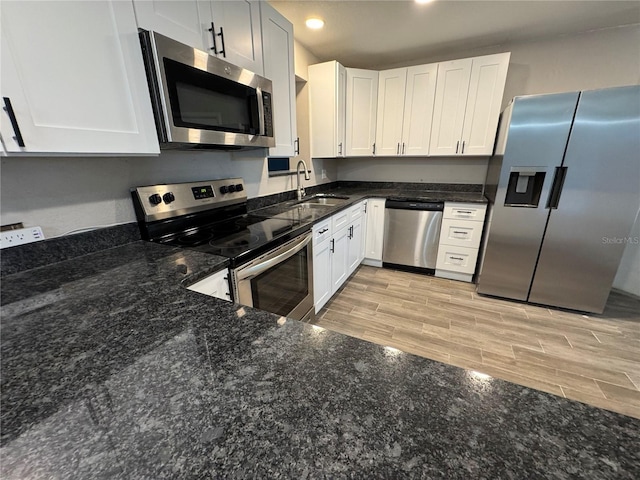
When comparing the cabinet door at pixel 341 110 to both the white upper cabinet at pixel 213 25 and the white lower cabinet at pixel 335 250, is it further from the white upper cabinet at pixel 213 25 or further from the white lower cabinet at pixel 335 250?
the white upper cabinet at pixel 213 25

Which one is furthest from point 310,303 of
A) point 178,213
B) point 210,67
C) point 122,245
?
point 210,67

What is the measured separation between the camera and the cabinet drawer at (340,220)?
227 centimetres

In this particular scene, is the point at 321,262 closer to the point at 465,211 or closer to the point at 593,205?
the point at 465,211

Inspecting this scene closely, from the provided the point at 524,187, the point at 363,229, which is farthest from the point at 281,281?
the point at 524,187

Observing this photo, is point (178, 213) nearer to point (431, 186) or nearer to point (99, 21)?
point (99, 21)

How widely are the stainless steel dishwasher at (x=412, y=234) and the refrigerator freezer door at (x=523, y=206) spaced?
54 centimetres

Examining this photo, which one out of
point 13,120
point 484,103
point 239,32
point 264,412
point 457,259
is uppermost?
point 239,32

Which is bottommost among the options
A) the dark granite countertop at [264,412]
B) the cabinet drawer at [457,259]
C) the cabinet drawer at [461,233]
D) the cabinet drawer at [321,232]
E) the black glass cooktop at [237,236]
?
the cabinet drawer at [457,259]

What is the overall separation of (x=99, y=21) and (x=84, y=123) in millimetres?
378

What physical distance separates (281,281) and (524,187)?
229cm

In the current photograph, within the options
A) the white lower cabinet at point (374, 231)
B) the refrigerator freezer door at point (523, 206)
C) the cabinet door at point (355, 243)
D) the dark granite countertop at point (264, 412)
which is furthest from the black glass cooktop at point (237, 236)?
the refrigerator freezer door at point (523, 206)

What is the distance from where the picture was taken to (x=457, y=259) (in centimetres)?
288

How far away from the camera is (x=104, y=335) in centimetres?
66

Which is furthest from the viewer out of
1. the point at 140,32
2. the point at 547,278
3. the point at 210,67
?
the point at 547,278
